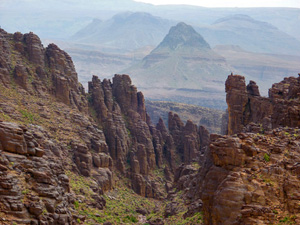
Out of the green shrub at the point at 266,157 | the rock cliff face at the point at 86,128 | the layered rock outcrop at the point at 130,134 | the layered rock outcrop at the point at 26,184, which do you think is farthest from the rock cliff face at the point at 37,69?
the green shrub at the point at 266,157

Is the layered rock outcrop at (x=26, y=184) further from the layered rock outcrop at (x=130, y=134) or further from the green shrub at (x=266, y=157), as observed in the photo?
the layered rock outcrop at (x=130, y=134)

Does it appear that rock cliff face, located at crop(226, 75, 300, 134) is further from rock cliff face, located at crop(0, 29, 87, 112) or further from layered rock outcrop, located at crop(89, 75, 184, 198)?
rock cliff face, located at crop(0, 29, 87, 112)

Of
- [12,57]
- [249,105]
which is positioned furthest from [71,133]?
[249,105]

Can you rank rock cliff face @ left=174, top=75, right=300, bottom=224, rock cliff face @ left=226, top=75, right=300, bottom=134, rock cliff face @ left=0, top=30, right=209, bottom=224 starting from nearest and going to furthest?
rock cliff face @ left=174, top=75, right=300, bottom=224, rock cliff face @ left=226, top=75, right=300, bottom=134, rock cliff face @ left=0, top=30, right=209, bottom=224

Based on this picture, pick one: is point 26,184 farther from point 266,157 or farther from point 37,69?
point 37,69

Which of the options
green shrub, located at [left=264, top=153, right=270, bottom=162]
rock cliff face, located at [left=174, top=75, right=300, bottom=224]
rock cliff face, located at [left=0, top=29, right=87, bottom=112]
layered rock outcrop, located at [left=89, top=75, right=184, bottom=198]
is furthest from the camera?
layered rock outcrop, located at [left=89, top=75, right=184, bottom=198]

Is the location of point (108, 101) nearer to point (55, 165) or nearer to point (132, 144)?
point (132, 144)

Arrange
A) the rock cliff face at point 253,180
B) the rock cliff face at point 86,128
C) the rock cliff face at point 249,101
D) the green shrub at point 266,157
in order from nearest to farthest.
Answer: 1. the rock cliff face at point 253,180
2. the green shrub at point 266,157
3. the rock cliff face at point 249,101
4. the rock cliff face at point 86,128

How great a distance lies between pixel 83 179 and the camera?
264 feet

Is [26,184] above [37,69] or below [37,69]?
below

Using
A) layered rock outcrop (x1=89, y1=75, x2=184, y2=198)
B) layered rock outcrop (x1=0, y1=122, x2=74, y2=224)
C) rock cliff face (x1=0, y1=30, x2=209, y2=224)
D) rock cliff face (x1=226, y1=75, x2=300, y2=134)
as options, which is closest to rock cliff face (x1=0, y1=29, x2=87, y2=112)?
rock cliff face (x1=0, y1=30, x2=209, y2=224)

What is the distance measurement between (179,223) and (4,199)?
2961cm

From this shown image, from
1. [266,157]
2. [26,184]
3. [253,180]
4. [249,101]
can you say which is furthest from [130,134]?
[253,180]

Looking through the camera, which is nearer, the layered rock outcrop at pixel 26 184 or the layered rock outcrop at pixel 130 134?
the layered rock outcrop at pixel 26 184
